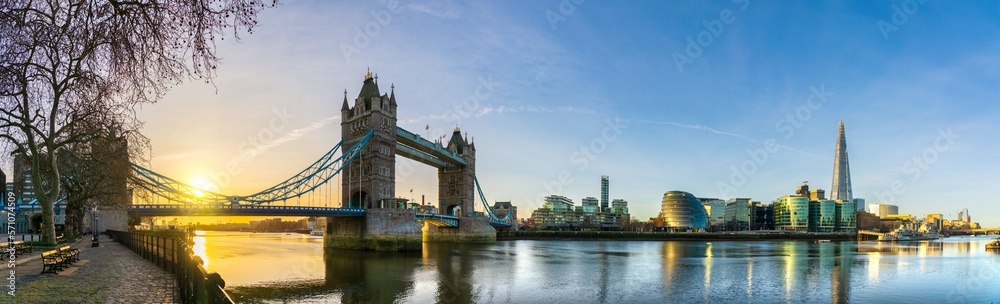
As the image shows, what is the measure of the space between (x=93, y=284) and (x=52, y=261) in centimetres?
246

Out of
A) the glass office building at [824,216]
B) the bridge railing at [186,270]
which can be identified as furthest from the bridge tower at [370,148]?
the glass office building at [824,216]

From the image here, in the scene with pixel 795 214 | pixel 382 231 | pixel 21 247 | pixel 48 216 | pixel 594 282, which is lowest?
pixel 795 214

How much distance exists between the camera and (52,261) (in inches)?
564

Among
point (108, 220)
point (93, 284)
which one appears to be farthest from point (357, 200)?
point (93, 284)

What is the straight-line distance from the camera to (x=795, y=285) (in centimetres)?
3069

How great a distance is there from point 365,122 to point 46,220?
44983mm

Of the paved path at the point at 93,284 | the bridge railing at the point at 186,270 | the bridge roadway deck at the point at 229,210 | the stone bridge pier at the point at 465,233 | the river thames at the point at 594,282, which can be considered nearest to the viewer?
the bridge railing at the point at 186,270

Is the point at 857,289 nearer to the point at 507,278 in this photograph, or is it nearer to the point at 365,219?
the point at 507,278

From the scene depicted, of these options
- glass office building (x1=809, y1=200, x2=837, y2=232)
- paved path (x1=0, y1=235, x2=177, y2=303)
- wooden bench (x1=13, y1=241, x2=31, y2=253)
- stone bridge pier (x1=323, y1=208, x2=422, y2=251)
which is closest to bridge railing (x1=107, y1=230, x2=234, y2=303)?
paved path (x1=0, y1=235, x2=177, y2=303)

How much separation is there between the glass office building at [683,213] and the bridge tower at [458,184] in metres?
112

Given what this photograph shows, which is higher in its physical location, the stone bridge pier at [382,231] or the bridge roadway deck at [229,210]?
the bridge roadway deck at [229,210]

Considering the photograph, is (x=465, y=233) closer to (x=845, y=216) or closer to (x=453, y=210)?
(x=453, y=210)

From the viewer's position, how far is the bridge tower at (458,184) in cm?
9106

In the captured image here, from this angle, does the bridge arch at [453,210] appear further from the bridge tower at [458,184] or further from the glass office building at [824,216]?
the glass office building at [824,216]
